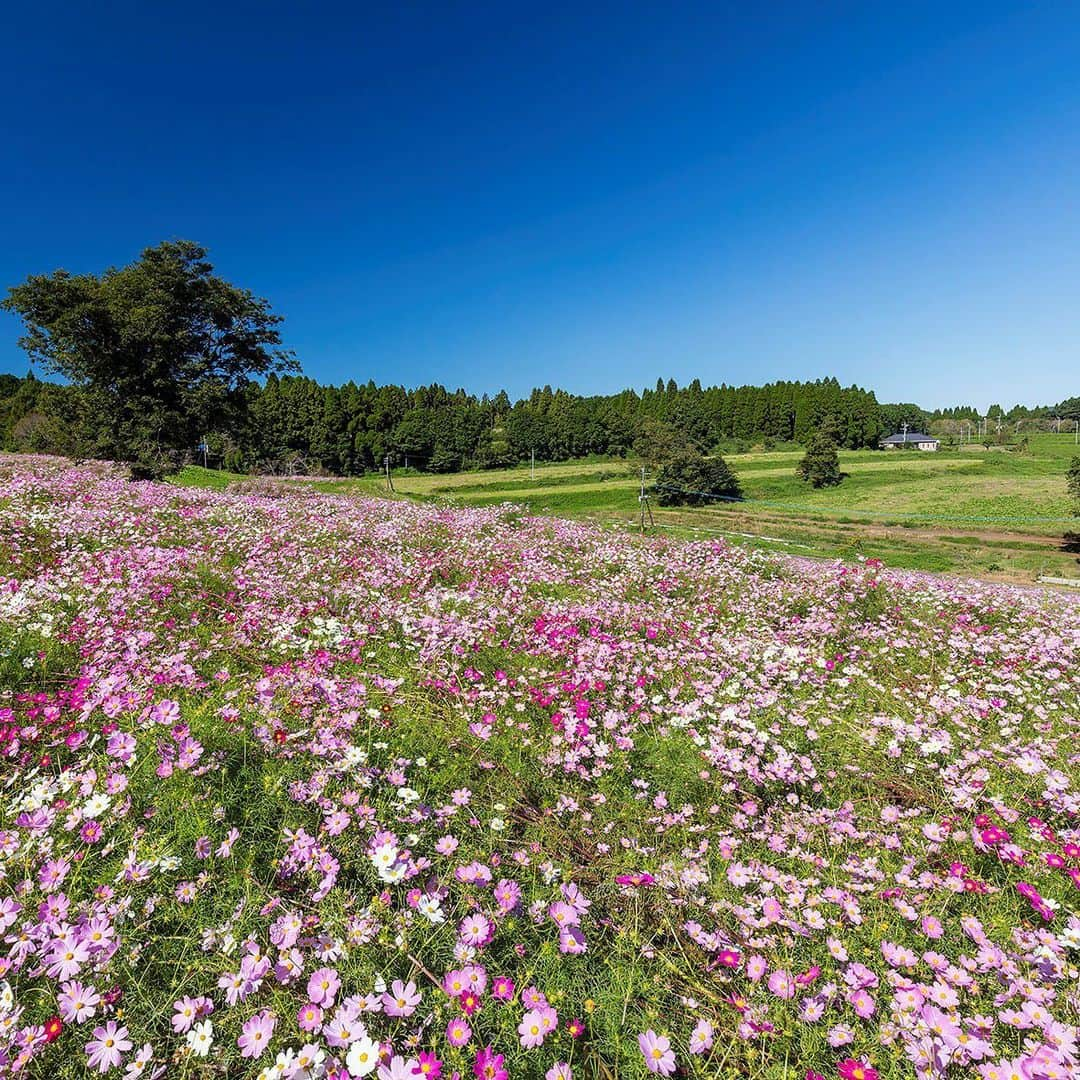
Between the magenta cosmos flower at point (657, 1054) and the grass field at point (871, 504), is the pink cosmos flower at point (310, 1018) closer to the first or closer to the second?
the magenta cosmos flower at point (657, 1054)

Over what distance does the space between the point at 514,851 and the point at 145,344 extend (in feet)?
82.9

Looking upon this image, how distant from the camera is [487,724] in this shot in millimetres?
3600

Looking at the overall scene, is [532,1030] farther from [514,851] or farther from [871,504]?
[871,504]

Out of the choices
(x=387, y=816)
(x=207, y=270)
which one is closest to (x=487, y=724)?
(x=387, y=816)

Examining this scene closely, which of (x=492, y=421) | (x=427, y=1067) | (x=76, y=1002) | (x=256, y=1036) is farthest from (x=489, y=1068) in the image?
(x=492, y=421)

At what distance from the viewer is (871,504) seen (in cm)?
4112

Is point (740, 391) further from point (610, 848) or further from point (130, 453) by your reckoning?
point (610, 848)

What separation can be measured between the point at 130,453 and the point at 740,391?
94634mm

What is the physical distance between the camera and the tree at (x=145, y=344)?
19.8 m

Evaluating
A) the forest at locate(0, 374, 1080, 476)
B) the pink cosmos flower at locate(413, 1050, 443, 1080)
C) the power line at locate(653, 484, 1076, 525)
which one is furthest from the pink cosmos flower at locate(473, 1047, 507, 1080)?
the forest at locate(0, 374, 1080, 476)

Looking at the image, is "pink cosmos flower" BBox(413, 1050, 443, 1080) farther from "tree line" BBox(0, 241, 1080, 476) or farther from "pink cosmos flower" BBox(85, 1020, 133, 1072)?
"tree line" BBox(0, 241, 1080, 476)

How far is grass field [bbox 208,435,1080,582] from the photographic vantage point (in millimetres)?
20859

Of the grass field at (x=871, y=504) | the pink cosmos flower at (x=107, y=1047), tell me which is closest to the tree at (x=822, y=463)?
the grass field at (x=871, y=504)

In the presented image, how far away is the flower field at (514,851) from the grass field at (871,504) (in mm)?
13504
